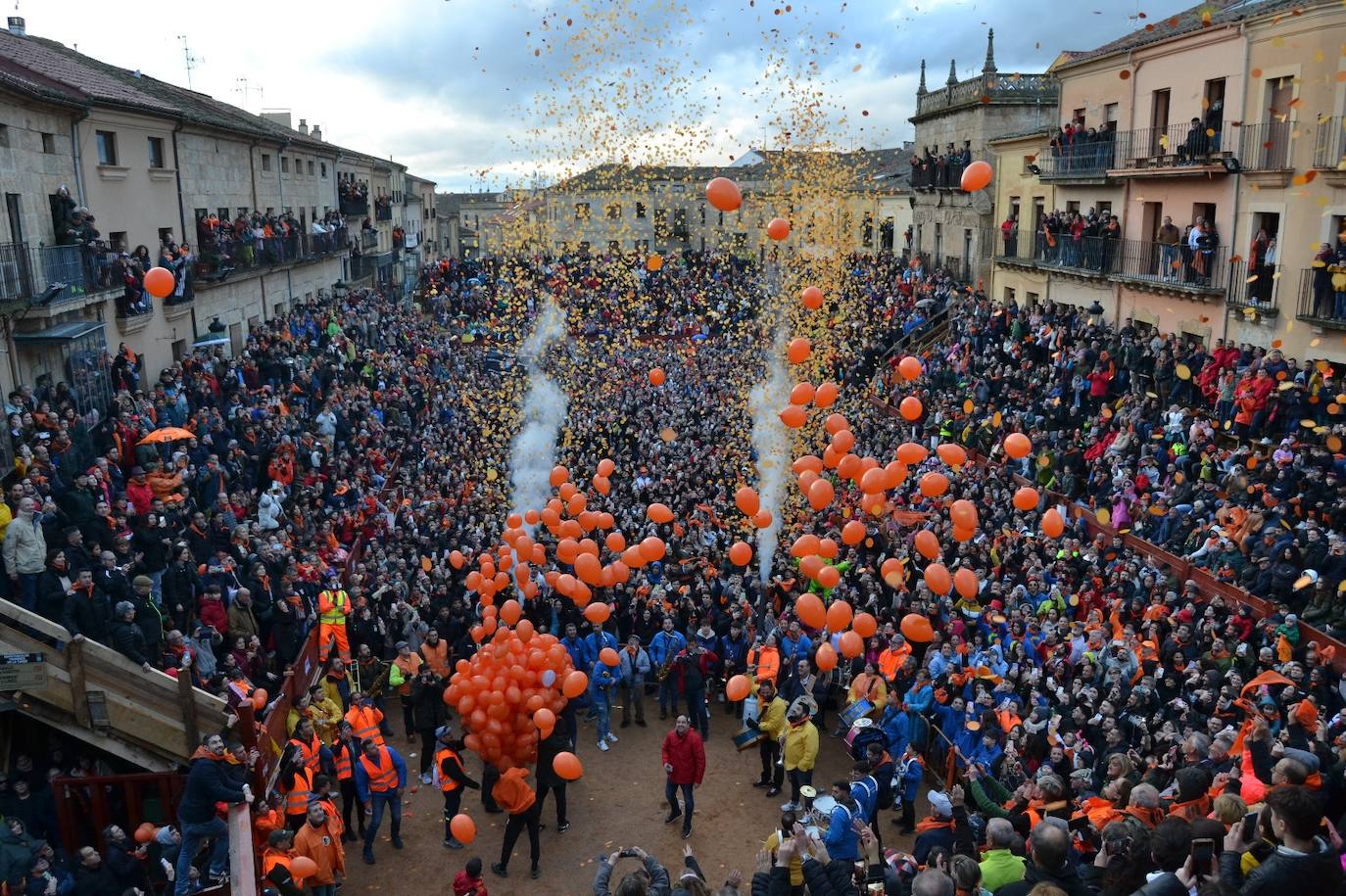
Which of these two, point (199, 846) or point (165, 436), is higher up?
point (165, 436)

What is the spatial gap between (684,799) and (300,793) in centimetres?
351

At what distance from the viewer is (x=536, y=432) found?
21344mm

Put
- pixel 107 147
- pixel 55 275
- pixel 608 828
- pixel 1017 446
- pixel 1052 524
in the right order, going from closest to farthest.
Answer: pixel 608 828, pixel 1017 446, pixel 1052 524, pixel 55 275, pixel 107 147

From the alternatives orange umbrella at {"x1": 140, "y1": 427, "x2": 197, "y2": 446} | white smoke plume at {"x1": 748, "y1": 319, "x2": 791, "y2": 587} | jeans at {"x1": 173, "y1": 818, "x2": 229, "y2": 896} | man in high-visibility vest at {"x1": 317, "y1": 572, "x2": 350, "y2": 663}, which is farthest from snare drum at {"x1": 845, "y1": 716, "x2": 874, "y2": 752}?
orange umbrella at {"x1": 140, "y1": 427, "x2": 197, "y2": 446}

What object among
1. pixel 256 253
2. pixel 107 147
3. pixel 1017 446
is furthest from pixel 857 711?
pixel 256 253

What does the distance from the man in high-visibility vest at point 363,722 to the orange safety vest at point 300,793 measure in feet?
2.47

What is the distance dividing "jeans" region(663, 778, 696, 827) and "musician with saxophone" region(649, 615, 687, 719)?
177cm

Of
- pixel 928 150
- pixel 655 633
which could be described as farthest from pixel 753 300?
pixel 655 633

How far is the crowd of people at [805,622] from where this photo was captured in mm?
6672

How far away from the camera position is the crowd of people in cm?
667

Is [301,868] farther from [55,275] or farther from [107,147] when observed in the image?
[107,147]

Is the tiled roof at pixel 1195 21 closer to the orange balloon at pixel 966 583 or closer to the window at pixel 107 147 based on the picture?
the orange balloon at pixel 966 583

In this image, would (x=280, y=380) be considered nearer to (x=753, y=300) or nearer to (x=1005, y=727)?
(x=1005, y=727)

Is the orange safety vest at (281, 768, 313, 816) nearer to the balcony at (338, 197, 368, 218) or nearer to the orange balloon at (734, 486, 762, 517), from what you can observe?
the orange balloon at (734, 486, 762, 517)
